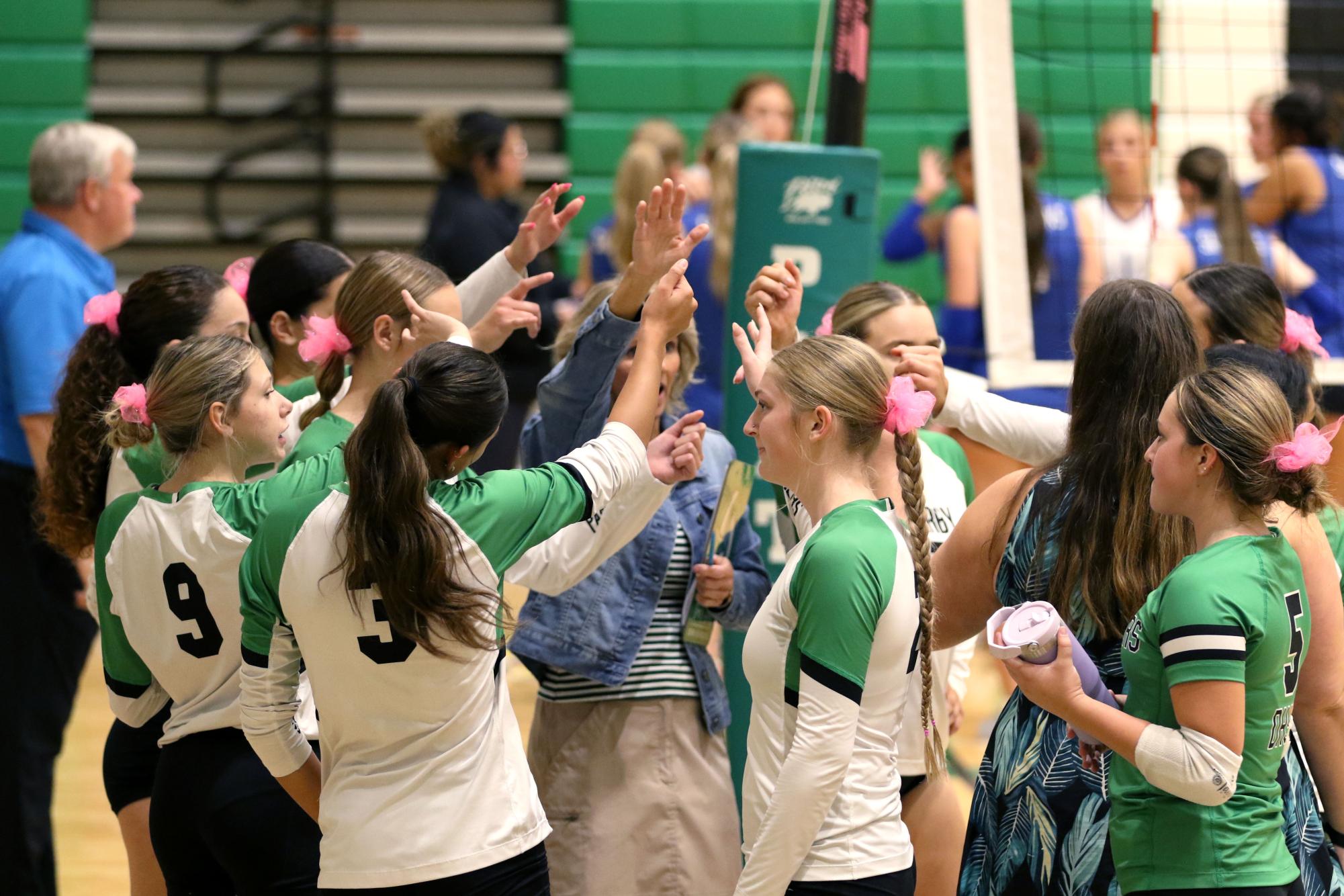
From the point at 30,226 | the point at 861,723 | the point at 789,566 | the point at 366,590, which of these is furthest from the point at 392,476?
the point at 30,226

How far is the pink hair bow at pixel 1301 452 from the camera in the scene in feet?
6.33

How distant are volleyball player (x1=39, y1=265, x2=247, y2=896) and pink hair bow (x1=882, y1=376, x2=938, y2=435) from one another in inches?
50.8

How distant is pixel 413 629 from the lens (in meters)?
2.02

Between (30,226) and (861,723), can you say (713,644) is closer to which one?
(861,723)

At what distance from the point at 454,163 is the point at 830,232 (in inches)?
128

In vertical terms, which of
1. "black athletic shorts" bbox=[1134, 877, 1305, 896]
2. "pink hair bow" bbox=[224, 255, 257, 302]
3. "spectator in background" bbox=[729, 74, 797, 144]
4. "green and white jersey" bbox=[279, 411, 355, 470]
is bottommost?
"black athletic shorts" bbox=[1134, 877, 1305, 896]

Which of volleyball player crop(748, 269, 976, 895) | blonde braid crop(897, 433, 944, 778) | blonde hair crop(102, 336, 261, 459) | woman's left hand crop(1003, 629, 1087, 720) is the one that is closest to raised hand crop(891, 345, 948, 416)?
volleyball player crop(748, 269, 976, 895)

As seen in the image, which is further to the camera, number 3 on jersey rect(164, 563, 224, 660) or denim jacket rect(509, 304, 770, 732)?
denim jacket rect(509, 304, 770, 732)

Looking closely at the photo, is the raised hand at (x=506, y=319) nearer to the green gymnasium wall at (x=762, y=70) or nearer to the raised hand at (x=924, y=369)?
the raised hand at (x=924, y=369)

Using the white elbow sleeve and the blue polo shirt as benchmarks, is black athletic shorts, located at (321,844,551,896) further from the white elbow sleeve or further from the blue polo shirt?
the blue polo shirt

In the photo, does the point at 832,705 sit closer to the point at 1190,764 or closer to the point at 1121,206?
the point at 1190,764

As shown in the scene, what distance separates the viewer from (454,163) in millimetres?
6434

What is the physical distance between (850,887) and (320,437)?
1.10 m

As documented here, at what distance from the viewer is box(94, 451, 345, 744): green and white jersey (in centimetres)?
233
